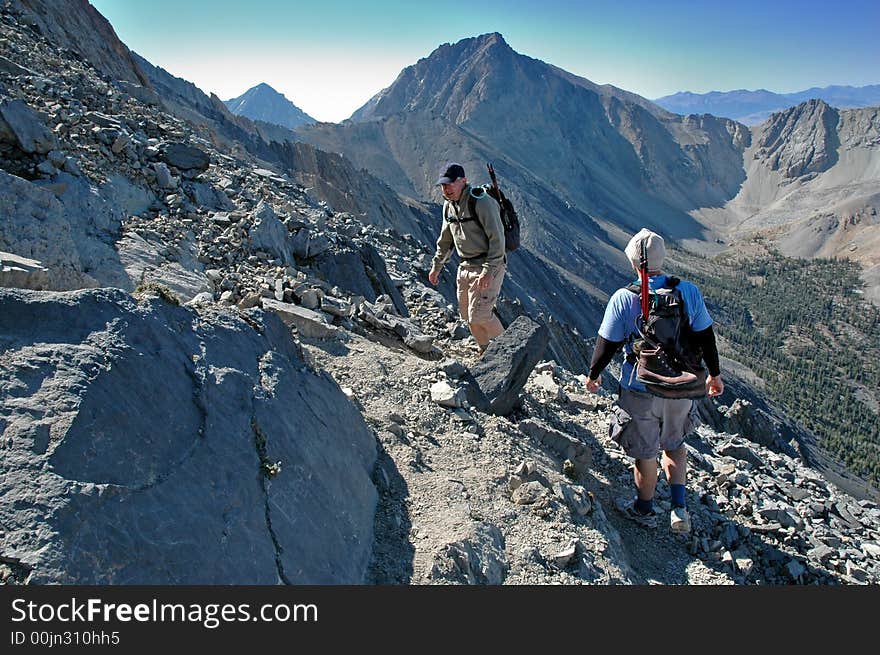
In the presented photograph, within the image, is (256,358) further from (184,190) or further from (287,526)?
(184,190)

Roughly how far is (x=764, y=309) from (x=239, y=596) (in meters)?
137

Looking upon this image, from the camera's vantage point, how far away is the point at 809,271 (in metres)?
140

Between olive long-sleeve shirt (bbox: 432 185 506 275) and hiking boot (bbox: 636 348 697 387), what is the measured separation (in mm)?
2745

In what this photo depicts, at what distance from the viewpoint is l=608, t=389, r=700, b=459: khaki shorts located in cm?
514

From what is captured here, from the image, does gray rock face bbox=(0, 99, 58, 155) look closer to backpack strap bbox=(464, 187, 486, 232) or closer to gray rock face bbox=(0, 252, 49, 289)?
gray rock face bbox=(0, 252, 49, 289)

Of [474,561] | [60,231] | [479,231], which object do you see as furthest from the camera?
[60,231]

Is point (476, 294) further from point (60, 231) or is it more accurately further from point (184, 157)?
point (184, 157)

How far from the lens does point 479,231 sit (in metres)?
7.11

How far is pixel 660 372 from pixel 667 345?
233 mm

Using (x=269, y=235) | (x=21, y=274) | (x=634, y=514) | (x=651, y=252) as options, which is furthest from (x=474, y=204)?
(x=269, y=235)

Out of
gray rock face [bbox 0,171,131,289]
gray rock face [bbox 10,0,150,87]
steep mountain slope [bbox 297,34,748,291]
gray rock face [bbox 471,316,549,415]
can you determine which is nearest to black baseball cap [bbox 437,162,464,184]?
gray rock face [bbox 471,316,549,415]

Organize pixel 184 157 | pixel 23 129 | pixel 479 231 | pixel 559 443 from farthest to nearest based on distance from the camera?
pixel 184 157 < pixel 23 129 < pixel 479 231 < pixel 559 443

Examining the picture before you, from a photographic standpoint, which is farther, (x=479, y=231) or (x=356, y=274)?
(x=356, y=274)

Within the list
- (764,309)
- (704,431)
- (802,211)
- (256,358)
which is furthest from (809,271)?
(256,358)
